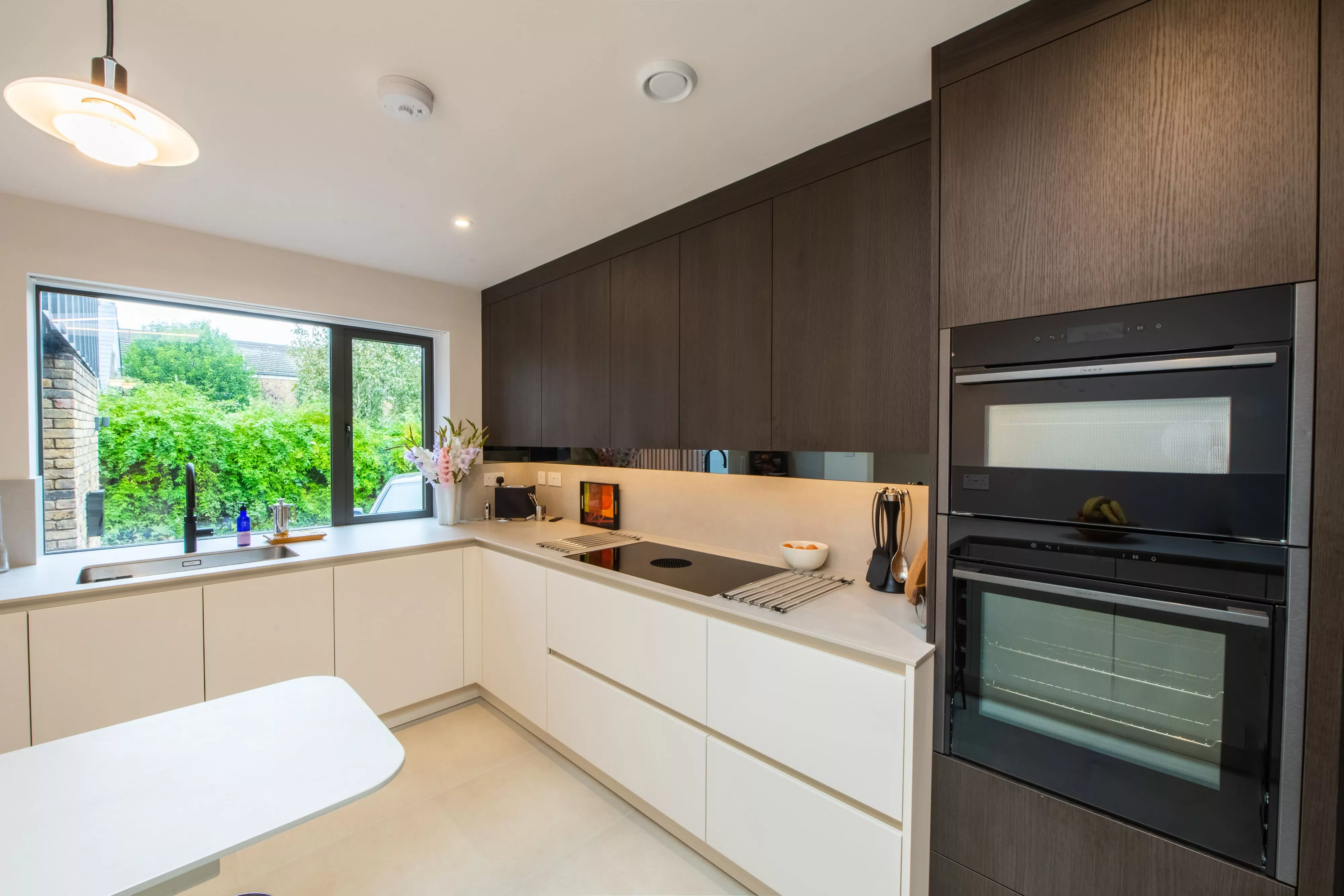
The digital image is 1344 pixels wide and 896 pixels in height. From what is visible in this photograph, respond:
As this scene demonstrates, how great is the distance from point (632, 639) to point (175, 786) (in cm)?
128

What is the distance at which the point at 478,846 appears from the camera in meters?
1.90

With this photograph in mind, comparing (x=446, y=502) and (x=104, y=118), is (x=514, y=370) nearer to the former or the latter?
(x=446, y=502)

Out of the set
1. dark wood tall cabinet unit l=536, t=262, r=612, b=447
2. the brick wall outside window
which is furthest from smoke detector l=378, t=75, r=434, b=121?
the brick wall outside window

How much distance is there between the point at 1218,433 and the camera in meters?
1.02

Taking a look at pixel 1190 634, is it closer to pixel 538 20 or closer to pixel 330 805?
pixel 330 805

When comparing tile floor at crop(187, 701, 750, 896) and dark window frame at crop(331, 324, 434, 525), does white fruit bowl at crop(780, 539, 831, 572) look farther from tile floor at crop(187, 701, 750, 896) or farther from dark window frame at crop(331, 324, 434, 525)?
dark window frame at crop(331, 324, 434, 525)

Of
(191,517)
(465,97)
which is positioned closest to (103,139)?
(465,97)

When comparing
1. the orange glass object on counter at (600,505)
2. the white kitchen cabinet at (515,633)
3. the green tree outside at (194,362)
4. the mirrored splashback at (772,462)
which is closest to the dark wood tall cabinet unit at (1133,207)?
the mirrored splashback at (772,462)

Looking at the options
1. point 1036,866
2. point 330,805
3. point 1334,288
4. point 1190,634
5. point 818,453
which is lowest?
point 1036,866

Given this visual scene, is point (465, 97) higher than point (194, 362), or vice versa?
point (465, 97)

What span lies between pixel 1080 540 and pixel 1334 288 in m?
0.60

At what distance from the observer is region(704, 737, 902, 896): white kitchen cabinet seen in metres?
1.36

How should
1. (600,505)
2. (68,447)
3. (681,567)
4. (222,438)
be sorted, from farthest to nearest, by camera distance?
1. (600,505)
2. (222,438)
3. (68,447)
4. (681,567)

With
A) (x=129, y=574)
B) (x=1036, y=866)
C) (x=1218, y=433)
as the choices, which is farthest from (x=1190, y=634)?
(x=129, y=574)
